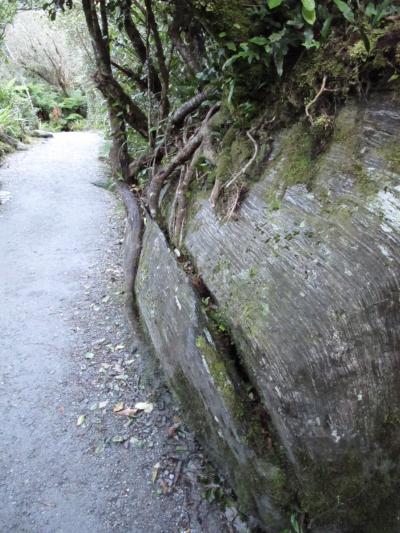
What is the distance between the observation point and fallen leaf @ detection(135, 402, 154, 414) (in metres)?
3.41

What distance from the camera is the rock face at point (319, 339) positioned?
6.57ft

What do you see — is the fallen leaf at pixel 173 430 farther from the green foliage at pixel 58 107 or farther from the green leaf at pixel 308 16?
the green foliage at pixel 58 107

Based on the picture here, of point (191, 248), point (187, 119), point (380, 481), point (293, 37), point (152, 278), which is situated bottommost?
point (380, 481)

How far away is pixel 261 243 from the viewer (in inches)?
98.3

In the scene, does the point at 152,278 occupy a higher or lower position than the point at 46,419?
higher

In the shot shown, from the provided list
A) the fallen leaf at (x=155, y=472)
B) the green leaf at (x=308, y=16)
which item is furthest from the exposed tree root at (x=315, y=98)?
the fallen leaf at (x=155, y=472)

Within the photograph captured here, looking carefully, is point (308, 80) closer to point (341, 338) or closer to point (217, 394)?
point (341, 338)

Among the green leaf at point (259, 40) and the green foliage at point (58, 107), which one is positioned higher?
the green leaf at point (259, 40)

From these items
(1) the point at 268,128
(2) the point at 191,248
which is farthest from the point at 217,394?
(1) the point at 268,128

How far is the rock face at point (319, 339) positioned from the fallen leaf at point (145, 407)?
0.90 meters

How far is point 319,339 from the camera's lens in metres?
2.02

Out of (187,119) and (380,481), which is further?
(187,119)

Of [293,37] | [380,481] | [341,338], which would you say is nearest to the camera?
[341,338]

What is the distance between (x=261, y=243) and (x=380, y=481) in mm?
1416
